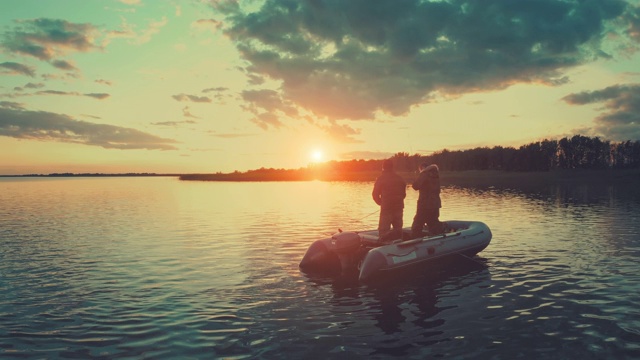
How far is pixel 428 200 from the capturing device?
15.3 meters

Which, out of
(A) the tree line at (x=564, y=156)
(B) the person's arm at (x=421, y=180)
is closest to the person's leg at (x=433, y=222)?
(B) the person's arm at (x=421, y=180)

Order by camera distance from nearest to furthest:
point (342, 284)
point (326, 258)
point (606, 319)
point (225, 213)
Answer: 1. point (606, 319)
2. point (342, 284)
3. point (326, 258)
4. point (225, 213)

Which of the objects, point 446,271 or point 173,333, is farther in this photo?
point 446,271

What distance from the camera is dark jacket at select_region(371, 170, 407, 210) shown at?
14.8 m

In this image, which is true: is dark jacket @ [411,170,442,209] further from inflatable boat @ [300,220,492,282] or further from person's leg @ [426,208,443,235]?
inflatable boat @ [300,220,492,282]

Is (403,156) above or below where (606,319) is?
above

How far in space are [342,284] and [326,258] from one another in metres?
1.51

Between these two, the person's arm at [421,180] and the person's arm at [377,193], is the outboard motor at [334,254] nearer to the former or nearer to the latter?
the person's arm at [377,193]

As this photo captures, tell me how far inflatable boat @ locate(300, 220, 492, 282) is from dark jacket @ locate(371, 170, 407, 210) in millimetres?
1194

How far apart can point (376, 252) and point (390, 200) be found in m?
2.32

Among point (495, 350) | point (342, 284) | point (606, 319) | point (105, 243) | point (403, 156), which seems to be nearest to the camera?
point (495, 350)

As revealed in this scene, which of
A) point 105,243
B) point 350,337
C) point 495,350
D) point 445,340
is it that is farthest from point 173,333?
point 105,243

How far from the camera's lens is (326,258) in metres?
14.3

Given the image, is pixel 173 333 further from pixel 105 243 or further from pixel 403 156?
pixel 403 156
